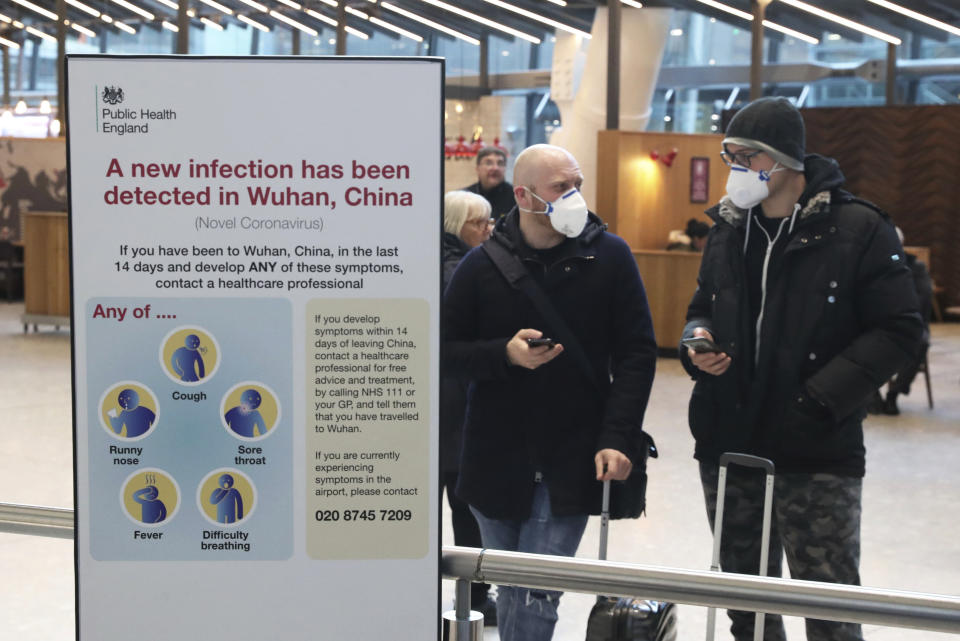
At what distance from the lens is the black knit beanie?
8.45 ft

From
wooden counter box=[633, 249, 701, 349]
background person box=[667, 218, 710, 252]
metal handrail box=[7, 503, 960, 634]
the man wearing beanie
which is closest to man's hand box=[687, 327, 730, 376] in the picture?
the man wearing beanie

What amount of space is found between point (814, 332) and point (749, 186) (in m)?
0.37

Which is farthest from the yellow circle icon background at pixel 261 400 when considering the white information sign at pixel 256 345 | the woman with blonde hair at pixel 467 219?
the woman with blonde hair at pixel 467 219

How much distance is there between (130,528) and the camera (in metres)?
1.49

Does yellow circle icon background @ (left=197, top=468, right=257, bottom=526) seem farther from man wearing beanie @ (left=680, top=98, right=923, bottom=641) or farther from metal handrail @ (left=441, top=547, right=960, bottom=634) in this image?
man wearing beanie @ (left=680, top=98, right=923, bottom=641)

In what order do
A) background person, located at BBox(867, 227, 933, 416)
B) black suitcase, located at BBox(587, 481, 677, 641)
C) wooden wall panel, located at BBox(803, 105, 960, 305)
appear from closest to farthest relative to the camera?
black suitcase, located at BBox(587, 481, 677, 641), background person, located at BBox(867, 227, 933, 416), wooden wall panel, located at BBox(803, 105, 960, 305)

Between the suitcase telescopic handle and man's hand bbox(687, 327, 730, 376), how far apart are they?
0.70 ft

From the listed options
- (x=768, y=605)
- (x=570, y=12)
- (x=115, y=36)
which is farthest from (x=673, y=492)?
(x=115, y=36)

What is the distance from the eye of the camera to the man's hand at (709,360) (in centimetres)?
255

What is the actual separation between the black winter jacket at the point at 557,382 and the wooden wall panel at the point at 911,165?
14.3 m

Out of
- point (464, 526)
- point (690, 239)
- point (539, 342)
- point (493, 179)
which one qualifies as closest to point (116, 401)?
point (539, 342)

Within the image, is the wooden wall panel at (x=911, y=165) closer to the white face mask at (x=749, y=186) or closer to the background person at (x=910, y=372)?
the background person at (x=910, y=372)

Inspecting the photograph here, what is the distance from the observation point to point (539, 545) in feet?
8.55

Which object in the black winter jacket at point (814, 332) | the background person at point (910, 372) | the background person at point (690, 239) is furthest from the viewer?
the background person at point (690, 239)
